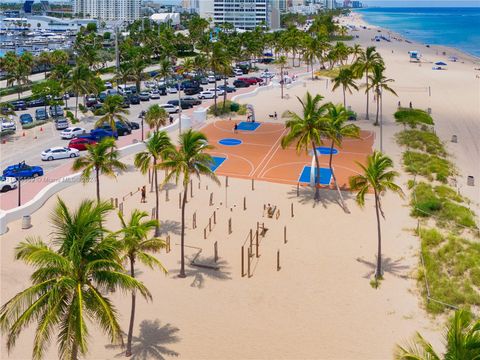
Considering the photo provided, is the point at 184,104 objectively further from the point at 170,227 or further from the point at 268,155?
the point at 170,227

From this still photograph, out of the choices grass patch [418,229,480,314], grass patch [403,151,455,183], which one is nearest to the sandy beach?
grass patch [418,229,480,314]

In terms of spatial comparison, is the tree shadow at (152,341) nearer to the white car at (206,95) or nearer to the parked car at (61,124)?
the parked car at (61,124)

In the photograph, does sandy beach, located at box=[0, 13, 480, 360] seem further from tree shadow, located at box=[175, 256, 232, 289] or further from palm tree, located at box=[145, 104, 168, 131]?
palm tree, located at box=[145, 104, 168, 131]

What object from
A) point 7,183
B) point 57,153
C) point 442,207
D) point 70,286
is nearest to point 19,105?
point 57,153

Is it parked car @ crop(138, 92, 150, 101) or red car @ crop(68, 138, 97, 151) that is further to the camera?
parked car @ crop(138, 92, 150, 101)

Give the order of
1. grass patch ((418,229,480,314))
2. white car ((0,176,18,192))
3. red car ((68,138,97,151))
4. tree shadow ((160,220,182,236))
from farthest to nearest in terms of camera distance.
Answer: red car ((68,138,97,151)) < white car ((0,176,18,192)) < tree shadow ((160,220,182,236)) < grass patch ((418,229,480,314))

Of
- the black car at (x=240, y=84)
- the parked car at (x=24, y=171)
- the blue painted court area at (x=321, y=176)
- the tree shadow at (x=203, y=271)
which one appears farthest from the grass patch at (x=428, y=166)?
the black car at (x=240, y=84)
